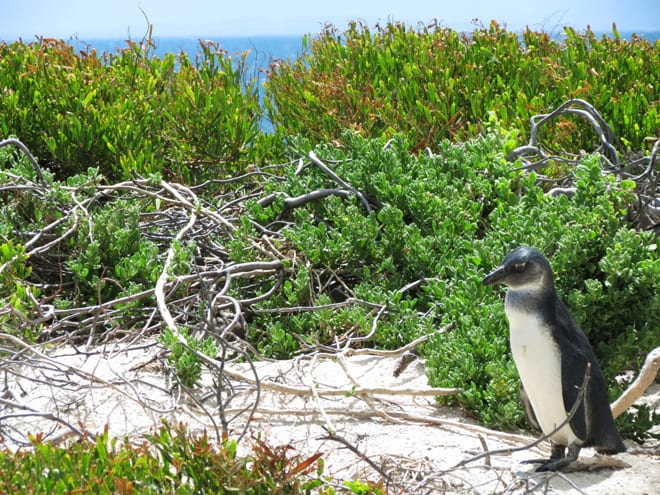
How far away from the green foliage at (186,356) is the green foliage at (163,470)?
42.8 inches

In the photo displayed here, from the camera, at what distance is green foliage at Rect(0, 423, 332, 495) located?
2326mm

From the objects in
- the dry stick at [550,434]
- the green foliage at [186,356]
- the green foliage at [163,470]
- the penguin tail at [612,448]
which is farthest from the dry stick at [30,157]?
the penguin tail at [612,448]

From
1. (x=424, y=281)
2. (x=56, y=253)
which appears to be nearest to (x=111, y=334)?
(x=56, y=253)

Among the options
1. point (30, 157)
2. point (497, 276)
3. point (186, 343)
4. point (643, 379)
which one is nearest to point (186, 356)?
point (186, 343)

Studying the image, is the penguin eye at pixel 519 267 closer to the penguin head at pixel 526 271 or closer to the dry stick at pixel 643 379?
the penguin head at pixel 526 271

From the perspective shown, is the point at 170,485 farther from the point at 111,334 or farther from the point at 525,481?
the point at 111,334

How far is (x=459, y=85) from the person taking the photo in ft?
24.5

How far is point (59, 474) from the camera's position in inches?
92.5

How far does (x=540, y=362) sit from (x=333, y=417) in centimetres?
94

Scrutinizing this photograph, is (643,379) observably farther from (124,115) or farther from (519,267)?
(124,115)

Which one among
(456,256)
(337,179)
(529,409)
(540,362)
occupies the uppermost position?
(337,179)

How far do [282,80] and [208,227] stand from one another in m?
3.18

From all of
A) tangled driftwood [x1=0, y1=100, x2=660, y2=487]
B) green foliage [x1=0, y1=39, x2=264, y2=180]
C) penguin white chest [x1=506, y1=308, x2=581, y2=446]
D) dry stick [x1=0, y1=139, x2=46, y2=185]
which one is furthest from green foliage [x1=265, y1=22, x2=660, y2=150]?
penguin white chest [x1=506, y1=308, x2=581, y2=446]

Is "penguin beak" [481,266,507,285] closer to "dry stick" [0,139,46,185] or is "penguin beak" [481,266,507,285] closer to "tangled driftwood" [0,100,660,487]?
"tangled driftwood" [0,100,660,487]
